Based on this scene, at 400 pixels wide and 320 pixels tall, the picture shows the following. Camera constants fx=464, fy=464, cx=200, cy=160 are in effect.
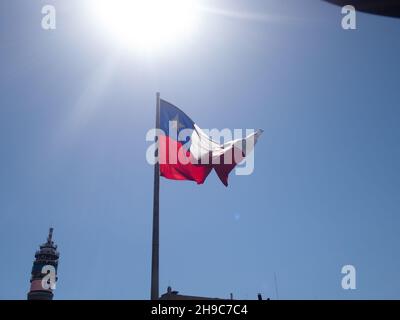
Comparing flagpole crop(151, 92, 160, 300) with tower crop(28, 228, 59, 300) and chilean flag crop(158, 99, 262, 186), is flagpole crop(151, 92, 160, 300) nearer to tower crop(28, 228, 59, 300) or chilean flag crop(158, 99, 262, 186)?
chilean flag crop(158, 99, 262, 186)

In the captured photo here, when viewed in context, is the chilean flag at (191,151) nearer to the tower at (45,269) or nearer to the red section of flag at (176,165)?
the red section of flag at (176,165)

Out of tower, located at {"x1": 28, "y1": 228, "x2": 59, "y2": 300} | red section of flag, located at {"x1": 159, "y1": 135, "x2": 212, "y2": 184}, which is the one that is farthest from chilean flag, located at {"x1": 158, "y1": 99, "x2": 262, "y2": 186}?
tower, located at {"x1": 28, "y1": 228, "x2": 59, "y2": 300}

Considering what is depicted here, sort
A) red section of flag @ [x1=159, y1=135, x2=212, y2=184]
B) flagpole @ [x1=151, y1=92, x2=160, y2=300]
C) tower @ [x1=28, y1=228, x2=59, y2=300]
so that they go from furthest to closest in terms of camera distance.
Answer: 1. tower @ [x1=28, y1=228, x2=59, y2=300]
2. red section of flag @ [x1=159, y1=135, x2=212, y2=184]
3. flagpole @ [x1=151, y1=92, x2=160, y2=300]

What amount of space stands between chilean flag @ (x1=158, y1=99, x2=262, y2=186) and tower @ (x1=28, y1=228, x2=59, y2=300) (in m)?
140

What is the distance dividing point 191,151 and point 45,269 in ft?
477

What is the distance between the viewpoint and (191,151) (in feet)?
49.9

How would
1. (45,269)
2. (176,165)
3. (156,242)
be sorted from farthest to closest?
(45,269) → (176,165) → (156,242)

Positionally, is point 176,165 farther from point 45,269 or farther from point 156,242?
point 45,269

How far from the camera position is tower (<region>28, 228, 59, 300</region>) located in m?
144

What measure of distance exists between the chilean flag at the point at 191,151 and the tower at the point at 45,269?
458 ft

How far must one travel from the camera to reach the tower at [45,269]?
144m

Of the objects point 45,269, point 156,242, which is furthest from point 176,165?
point 45,269

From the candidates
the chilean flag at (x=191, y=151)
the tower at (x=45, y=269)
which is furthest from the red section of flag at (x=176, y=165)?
the tower at (x=45, y=269)
